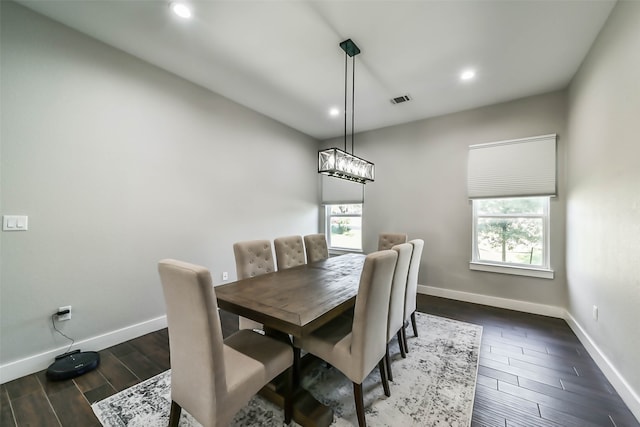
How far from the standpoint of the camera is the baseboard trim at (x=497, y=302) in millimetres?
3152

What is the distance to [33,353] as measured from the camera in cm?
200

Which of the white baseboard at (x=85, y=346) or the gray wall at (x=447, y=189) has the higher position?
the gray wall at (x=447, y=189)

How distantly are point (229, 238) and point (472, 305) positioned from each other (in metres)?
3.73

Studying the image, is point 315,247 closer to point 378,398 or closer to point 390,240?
point 390,240

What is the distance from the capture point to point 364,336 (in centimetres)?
146

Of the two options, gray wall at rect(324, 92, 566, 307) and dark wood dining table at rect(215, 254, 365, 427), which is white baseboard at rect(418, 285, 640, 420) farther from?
dark wood dining table at rect(215, 254, 365, 427)

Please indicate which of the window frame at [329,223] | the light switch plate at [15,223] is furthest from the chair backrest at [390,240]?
the light switch plate at [15,223]

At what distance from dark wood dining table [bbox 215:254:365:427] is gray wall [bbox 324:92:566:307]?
238 centimetres

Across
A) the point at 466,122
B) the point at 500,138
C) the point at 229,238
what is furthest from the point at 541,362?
the point at 229,238

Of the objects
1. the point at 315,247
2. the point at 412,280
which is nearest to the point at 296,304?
the point at 412,280

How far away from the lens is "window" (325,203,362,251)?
491 centimetres

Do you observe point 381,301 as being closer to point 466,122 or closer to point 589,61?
point 589,61

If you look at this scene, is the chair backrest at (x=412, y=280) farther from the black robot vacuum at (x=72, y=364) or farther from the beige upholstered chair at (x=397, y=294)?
the black robot vacuum at (x=72, y=364)

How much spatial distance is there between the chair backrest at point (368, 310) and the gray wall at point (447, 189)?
2.80 meters
